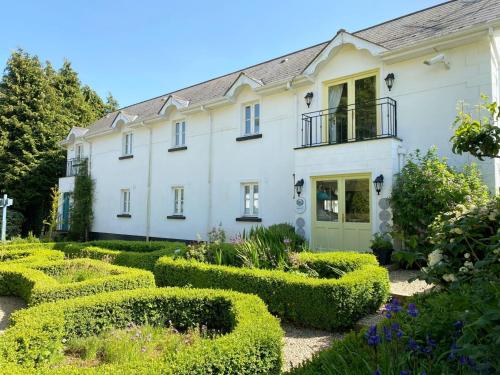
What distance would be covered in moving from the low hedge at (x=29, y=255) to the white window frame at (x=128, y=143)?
817 centimetres

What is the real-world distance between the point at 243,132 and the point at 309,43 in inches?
202

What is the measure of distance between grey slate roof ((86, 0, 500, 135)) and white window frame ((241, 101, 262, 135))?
1.01m

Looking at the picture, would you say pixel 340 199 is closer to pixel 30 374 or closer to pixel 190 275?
pixel 190 275

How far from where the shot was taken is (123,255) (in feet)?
34.9

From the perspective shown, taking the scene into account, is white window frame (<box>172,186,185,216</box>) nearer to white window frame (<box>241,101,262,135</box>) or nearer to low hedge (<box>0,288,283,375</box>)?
white window frame (<box>241,101,262,135</box>)

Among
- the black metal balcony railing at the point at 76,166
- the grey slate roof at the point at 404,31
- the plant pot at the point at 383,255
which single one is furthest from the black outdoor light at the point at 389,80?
the black metal balcony railing at the point at 76,166

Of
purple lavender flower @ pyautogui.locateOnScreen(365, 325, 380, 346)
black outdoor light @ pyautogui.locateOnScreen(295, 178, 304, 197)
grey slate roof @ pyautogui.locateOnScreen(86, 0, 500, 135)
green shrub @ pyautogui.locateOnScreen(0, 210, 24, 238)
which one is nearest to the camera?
purple lavender flower @ pyautogui.locateOnScreen(365, 325, 380, 346)

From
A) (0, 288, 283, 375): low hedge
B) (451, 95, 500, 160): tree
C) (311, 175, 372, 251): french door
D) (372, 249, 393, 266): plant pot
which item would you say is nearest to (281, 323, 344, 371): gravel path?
(0, 288, 283, 375): low hedge

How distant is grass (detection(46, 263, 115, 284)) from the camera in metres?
8.56

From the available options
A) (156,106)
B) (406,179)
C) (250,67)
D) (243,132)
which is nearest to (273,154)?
(243,132)

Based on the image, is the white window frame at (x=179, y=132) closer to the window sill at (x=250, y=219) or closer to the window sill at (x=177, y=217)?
the window sill at (x=177, y=217)

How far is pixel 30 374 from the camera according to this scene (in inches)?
127

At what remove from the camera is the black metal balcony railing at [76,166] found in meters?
22.4

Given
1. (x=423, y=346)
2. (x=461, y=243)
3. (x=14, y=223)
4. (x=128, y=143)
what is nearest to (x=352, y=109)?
(x=461, y=243)
